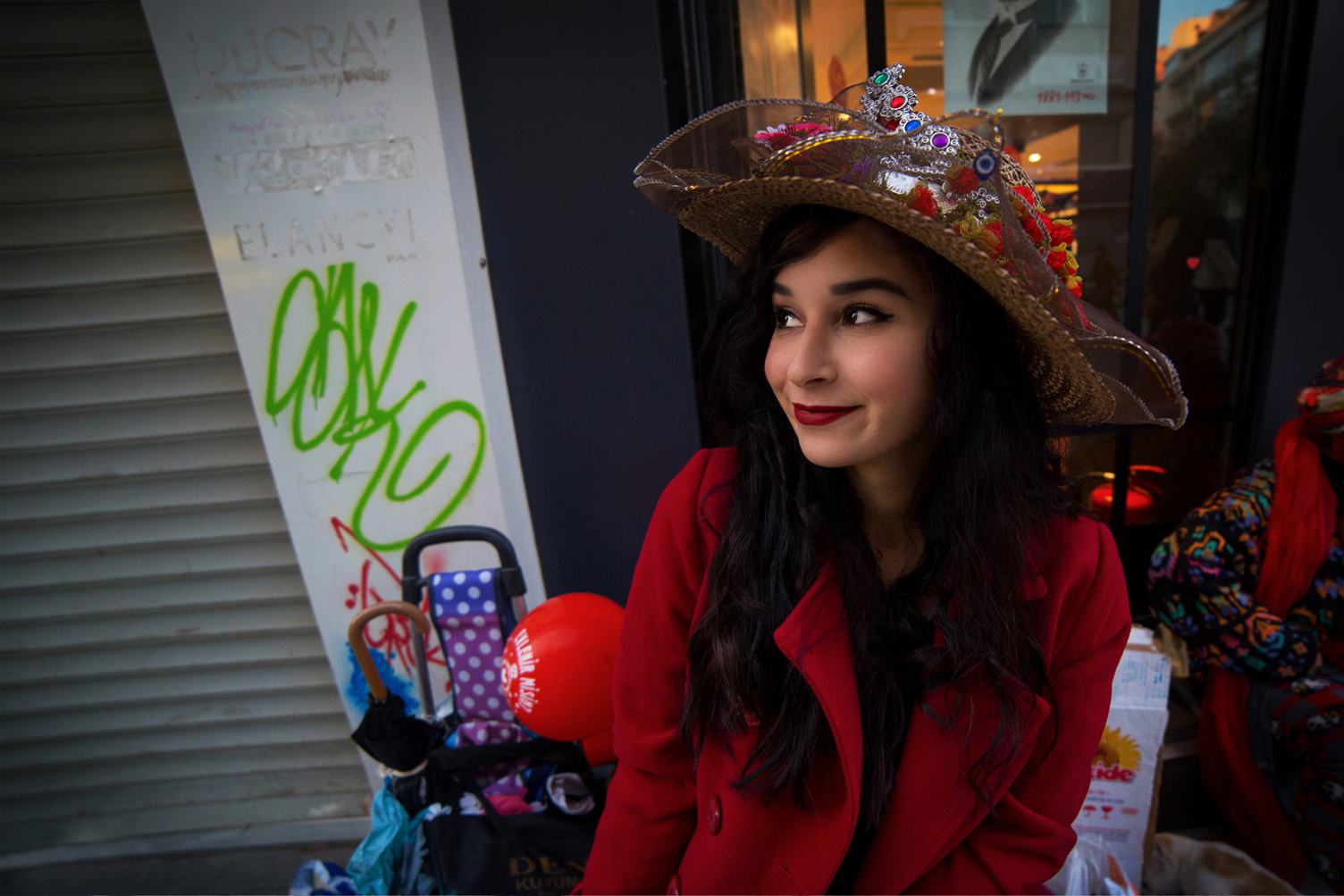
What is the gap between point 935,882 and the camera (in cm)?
123

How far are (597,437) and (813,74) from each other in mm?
1687

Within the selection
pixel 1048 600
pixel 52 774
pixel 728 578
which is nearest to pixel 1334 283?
pixel 1048 600

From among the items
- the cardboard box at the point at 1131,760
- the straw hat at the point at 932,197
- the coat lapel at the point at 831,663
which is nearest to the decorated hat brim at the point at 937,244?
the straw hat at the point at 932,197

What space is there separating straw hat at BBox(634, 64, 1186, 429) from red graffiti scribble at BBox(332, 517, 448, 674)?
1934mm

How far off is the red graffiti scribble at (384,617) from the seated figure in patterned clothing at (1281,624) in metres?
2.76

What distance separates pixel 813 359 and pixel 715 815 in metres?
0.86

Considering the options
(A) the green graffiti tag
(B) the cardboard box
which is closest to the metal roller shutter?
(A) the green graffiti tag

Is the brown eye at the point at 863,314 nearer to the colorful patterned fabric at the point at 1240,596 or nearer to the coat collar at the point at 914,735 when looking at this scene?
the coat collar at the point at 914,735

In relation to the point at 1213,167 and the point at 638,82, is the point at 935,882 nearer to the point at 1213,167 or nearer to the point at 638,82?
the point at 638,82

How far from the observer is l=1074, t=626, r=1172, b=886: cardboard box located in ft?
6.27

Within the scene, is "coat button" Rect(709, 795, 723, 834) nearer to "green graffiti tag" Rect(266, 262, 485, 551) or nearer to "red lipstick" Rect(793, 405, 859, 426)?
"red lipstick" Rect(793, 405, 859, 426)

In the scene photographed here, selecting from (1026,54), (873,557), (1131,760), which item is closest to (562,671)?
(873,557)

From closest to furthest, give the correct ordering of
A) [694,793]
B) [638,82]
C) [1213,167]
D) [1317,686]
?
[694,793] → [1317,686] → [638,82] → [1213,167]

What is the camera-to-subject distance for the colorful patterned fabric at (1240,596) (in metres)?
2.03
